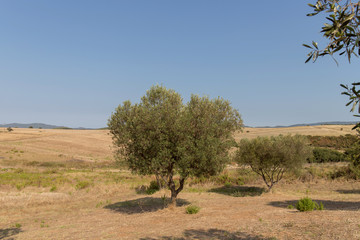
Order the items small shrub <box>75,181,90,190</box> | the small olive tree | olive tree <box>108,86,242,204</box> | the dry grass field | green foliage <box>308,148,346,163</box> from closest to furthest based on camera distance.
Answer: the dry grass field → olive tree <box>108,86,242,204</box> → the small olive tree → small shrub <box>75,181,90,190</box> → green foliage <box>308,148,346,163</box>

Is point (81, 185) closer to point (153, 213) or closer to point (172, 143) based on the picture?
point (153, 213)

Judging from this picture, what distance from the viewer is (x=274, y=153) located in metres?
29.7

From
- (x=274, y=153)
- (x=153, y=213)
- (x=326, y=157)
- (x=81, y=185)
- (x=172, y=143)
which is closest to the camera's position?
(x=172, y=143)

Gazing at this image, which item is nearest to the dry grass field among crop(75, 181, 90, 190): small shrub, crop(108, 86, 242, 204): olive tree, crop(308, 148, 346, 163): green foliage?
crop(75, 181, 90, 190): small shrub

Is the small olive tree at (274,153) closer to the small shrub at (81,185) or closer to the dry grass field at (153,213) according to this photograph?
the dry grass field at (153,213)

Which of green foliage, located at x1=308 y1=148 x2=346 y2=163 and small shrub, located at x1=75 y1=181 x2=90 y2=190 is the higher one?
green foliage, located at x1=308 y1=148 x2=346 y2=163

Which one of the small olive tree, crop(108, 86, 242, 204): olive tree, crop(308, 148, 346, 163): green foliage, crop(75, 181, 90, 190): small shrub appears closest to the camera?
crop(108, 86, 242, 204): olive tree

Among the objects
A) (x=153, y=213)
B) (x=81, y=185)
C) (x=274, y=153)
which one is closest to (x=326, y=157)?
(x=274, y=153)

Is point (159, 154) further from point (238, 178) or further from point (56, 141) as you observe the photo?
point (56, 141)

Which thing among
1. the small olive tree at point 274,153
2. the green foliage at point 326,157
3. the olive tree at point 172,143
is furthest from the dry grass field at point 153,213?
the green foliage at point 326,157

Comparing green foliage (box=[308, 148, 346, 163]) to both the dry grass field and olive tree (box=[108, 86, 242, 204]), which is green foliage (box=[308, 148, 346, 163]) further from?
olive tree (box=[108, 86, 242, 204])

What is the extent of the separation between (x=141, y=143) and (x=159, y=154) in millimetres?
1586

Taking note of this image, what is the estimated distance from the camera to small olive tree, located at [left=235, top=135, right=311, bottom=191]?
29797 mm

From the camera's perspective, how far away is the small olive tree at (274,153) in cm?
2980
